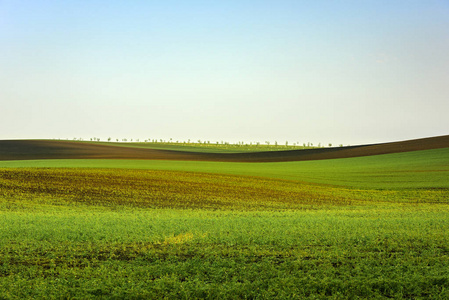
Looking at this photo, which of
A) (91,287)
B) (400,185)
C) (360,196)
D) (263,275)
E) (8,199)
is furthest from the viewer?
(400,185)

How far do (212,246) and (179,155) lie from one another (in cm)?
4473

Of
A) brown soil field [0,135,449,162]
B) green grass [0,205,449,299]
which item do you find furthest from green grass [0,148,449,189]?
green grass [0,205,449,299]

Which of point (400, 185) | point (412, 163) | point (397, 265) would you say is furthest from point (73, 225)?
point (412, 163)

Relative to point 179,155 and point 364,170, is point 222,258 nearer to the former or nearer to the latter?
point 364,170

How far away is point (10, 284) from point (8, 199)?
15.6 metres

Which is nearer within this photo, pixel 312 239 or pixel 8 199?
pixel 312 239

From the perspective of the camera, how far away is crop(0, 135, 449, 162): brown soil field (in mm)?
49688

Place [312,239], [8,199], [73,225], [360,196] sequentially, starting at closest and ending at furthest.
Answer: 1. [312,239]
2. [73,225]
3. [8,199]
4. [360,196]

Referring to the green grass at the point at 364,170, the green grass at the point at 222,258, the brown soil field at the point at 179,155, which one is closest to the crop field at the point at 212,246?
the green grass at the point at 222,258

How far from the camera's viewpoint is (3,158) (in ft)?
157

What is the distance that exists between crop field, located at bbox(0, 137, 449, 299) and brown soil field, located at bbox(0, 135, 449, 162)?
25.0m

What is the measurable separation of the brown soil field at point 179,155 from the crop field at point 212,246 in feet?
82.0

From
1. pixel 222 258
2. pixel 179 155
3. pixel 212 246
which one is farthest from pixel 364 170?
pixel 222 258

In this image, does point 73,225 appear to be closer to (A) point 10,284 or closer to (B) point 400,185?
(A) point 10,284
